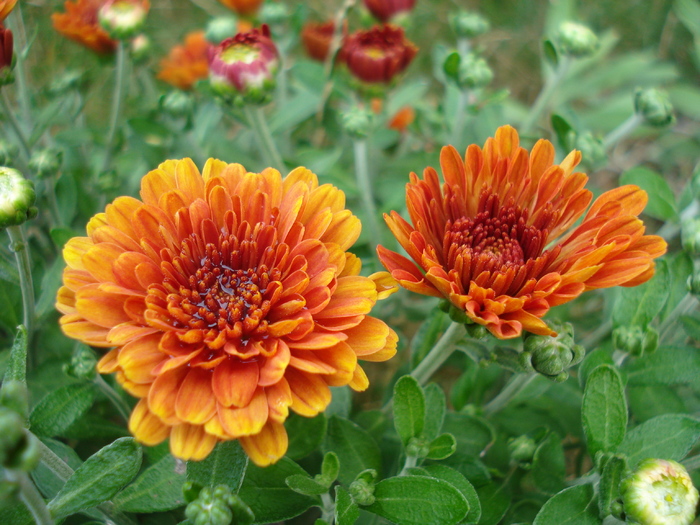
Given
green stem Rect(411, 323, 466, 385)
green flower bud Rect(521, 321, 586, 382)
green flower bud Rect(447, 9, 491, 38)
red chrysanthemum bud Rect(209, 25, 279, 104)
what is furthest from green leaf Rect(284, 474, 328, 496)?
green flower bud Rect(447, 9, 491, 38)

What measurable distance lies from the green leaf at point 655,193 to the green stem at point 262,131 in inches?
45.7

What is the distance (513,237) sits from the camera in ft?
4.27

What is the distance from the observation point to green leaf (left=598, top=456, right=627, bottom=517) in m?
1.20

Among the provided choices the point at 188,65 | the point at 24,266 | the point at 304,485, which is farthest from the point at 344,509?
the point at 188,65

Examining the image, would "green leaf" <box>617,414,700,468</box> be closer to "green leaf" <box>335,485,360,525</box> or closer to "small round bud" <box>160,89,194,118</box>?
"green leaf" <box>335,485,360,525</box>

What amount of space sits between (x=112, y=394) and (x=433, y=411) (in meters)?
0.82

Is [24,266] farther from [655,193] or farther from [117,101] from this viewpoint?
[655,193]

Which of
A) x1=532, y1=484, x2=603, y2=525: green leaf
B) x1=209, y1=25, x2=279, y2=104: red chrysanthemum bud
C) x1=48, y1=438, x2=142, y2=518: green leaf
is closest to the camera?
x1=48, y1=438, x2=142, y2=518: green leaf

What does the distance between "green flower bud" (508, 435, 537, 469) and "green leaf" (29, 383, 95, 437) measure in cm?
107

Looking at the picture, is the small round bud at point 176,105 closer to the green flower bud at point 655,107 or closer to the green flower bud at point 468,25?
the green flower bud at point 468,25

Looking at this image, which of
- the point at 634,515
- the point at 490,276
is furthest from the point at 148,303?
the point at 634,515

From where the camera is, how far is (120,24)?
6.06ft

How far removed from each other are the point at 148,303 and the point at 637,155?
114 inches

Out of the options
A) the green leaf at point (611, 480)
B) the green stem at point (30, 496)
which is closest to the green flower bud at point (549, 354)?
A: the green leaf at point (611, 480)
